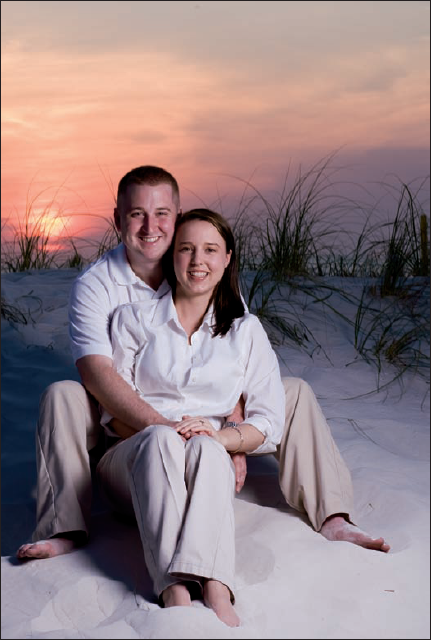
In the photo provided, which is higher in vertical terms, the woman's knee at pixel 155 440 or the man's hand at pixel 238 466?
the woman's knee at pixel 155 440

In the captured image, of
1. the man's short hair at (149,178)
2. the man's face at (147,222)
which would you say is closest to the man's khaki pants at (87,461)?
the man's face at (147,222)

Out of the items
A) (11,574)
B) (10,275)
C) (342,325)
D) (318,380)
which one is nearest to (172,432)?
(11,574)

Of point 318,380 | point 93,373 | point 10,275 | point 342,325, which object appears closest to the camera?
point 93,373

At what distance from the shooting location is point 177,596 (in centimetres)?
248

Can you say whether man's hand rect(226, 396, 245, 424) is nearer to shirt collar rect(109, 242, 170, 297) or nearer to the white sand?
the white sand

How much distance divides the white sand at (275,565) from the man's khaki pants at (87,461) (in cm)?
11

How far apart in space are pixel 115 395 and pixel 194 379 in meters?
0.28

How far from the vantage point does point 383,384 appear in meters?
4.67

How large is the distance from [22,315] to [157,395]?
2650mm

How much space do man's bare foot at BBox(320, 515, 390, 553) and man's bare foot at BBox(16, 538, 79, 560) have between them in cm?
87

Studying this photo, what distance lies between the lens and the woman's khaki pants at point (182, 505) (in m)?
2.52

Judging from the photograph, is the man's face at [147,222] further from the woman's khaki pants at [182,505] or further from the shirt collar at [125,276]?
the woman's khaki pants at [182,505]

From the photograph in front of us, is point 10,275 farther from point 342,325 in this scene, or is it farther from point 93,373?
point 93,373

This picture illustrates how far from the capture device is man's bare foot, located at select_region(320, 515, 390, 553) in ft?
9.64
